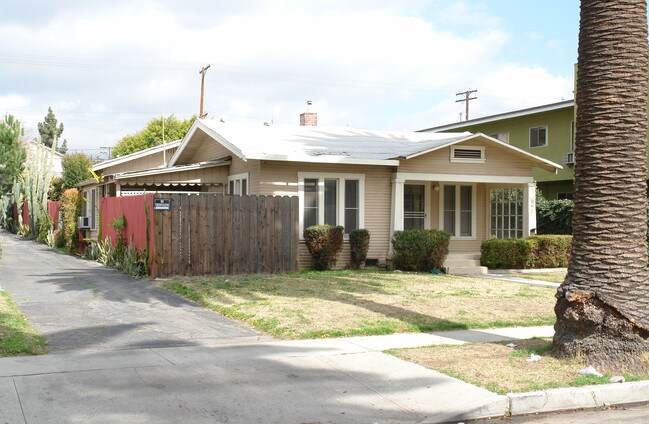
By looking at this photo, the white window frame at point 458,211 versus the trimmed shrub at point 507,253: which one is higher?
the white window frame at point 458,211

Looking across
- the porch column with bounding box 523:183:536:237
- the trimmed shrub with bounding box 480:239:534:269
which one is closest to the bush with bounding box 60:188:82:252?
the trimmed shrub with bounding box 480:239:534:269

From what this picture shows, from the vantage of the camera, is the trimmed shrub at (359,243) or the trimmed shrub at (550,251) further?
the trimmed shrub at (550,251)

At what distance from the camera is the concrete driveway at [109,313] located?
390 inches

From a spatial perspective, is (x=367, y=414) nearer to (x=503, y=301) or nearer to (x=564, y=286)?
(x=564, y=286)

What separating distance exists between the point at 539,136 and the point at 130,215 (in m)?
19.9

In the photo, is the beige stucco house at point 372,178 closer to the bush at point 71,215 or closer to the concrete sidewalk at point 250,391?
the bush at point 71,215

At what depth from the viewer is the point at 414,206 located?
21797 millimetres

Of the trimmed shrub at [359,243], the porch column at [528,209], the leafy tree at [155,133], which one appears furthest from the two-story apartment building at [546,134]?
the leafy tree at [155,133]

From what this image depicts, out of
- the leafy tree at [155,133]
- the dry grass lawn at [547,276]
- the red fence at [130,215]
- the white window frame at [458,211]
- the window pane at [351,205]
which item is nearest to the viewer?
the red fence at [130,215]

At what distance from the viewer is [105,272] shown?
17719 millimetres

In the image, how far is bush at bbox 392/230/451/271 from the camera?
19.1 m

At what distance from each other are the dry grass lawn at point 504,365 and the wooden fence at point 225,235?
8117 millimetres

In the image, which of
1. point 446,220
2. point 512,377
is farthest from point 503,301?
point 446,220

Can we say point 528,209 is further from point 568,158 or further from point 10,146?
point 10,146
